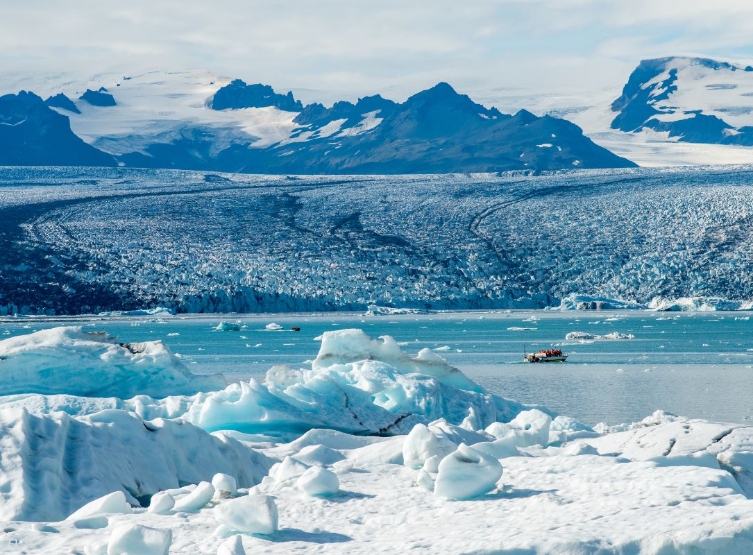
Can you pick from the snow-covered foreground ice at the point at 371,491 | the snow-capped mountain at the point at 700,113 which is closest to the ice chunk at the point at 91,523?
the snow-covered foreground ice at the point at 371,491

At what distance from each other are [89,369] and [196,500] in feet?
25.4

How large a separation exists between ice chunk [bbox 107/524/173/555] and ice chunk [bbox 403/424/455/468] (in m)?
2.06

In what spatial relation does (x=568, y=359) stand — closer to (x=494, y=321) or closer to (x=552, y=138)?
(x=494, y=321)

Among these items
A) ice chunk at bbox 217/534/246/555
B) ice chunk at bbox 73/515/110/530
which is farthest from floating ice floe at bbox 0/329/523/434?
ice chunk at bbox 217/534/246/555

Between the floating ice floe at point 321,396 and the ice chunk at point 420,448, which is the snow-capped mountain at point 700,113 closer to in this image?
the floating ice floe at point 321,396

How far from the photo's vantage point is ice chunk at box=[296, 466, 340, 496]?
507 centimetres

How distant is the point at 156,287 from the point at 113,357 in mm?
33706

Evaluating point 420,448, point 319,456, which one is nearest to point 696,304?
point 319,456

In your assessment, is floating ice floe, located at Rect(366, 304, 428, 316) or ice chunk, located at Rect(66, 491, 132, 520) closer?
ice chunk, located at Rect(66, 491, 132, 520)

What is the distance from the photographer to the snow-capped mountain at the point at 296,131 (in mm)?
137625

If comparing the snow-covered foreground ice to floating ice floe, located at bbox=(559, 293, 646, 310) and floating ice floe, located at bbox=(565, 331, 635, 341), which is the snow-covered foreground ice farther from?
floating ice floe, located at bbox=(559, 293, 646, 310)

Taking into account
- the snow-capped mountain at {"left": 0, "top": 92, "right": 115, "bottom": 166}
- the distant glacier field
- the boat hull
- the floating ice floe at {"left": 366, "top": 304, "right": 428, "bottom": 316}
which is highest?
the snow-capped mountain at {"left": 0, "top": 92, "right": 115, "bottom": 166}

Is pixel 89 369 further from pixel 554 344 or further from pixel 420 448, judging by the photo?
pixel 554 344

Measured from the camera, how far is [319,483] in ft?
16.6
